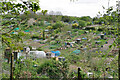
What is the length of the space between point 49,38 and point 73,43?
38.0 inches

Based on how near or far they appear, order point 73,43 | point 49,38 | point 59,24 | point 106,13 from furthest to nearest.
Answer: point 59,24 < point 49,38 < point 73,43 < point 106,13

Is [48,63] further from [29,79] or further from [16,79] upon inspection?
[16,79]

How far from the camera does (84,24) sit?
21.3 feet

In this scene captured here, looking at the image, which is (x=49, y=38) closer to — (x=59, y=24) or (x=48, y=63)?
(x=59, y=24)

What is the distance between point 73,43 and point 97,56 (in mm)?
1917

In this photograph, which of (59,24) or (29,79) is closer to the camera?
(29,79)

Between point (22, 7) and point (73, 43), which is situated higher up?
point (22, 7)

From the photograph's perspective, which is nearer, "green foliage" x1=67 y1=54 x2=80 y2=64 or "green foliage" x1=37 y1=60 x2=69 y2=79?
"green foliage" x1=37 y1=60 x2=69 y2=79

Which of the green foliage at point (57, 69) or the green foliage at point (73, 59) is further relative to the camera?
the green foliage at point (73, 59)

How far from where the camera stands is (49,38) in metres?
5.48

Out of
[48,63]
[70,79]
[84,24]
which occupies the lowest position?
[70,79]

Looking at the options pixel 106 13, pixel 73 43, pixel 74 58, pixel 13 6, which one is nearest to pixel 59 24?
pixel 73 43


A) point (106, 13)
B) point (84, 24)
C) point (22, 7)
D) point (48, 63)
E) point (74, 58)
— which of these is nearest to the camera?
point (22, 7)

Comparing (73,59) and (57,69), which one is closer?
(57,69)
